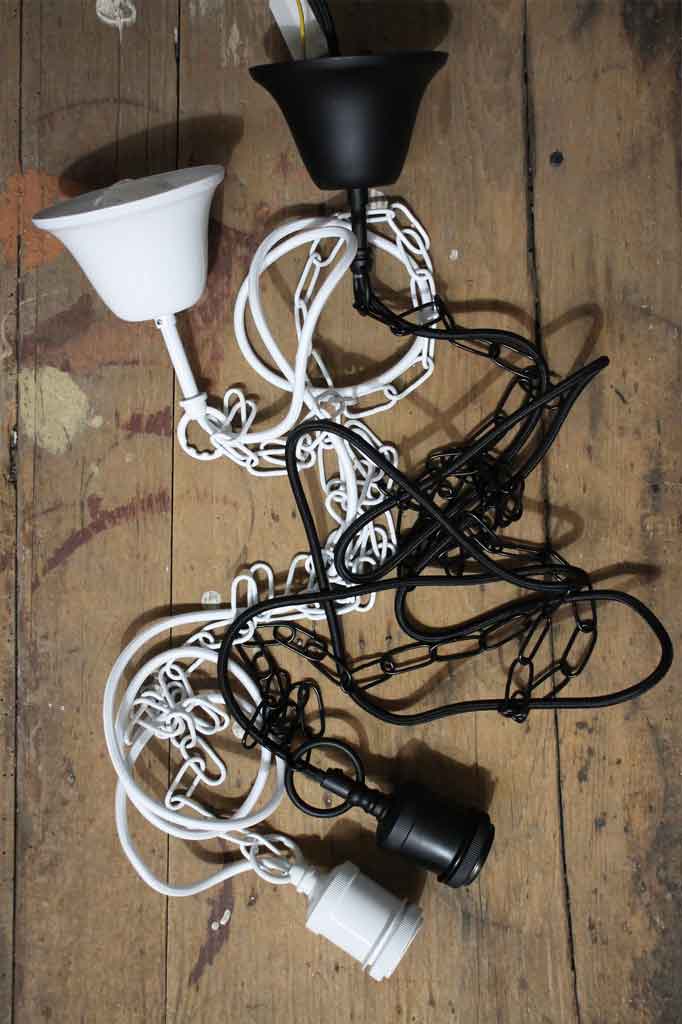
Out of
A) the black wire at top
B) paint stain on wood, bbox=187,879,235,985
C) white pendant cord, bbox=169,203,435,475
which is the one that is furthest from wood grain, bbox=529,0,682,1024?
paint stain on wood, bbox=187,879,235,985

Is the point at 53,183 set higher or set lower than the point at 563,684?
higher

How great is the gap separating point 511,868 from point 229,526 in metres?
0.46

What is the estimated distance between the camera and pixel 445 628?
2.80ft

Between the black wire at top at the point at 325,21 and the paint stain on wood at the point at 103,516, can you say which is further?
the paint stain on wood at the point at 103,516

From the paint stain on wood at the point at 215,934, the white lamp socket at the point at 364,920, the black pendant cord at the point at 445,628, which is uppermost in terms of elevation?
the black pendant cord at the point at 445,628

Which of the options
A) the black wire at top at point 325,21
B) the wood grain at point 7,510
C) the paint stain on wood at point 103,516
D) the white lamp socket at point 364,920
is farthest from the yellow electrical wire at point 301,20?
the white lamp socket at point 364,920

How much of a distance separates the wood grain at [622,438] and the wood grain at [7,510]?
21.9 inches

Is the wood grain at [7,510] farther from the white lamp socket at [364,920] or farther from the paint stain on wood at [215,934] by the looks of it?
the white lamp socket at [364,920]

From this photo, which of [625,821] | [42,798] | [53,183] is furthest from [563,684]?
[53,183]

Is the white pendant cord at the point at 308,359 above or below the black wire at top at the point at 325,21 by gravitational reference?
below

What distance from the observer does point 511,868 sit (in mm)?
854

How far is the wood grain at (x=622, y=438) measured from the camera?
0.85m

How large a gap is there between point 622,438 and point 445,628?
0.89ft

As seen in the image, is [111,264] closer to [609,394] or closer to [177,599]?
[177,599]
